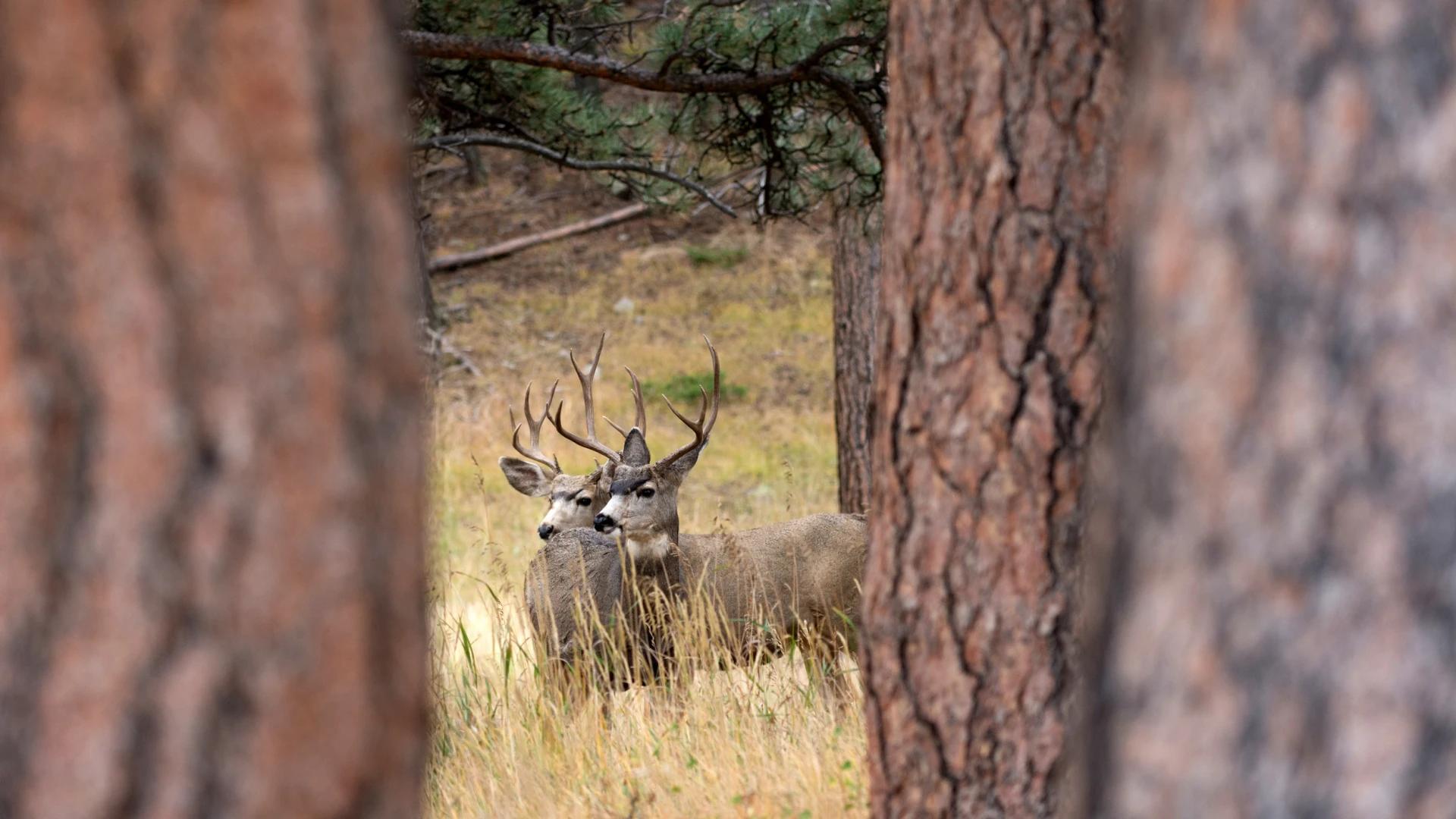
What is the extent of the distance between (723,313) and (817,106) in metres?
13.6

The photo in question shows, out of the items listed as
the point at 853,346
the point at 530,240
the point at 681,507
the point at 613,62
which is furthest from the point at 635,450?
the point at 530,240

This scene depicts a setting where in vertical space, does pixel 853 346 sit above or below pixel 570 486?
above

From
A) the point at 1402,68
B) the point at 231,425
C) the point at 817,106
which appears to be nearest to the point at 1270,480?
the point at 1402,68

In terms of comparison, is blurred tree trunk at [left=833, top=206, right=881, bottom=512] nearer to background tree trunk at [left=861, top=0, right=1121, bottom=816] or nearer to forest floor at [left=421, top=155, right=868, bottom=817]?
forest floor at [left=421, top=155, right=868, bottom=817]

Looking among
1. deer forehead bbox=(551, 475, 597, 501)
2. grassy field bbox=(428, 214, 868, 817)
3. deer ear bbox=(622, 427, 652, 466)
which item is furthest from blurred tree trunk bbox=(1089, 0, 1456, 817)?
deer forehead bbox=(551, 475, 597, 501)

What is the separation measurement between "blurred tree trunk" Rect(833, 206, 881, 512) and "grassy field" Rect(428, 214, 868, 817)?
481 mm

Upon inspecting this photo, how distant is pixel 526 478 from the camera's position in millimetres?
7395

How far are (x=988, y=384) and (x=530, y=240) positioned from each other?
64.1 feet

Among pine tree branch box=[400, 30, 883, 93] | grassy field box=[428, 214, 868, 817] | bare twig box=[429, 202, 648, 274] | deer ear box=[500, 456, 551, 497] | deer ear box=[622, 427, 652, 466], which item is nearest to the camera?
grassy field box=[428, 214, 868, 817]

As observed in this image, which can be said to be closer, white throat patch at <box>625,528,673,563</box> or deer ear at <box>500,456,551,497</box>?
white throat patch at <box>625,528,673,563</box>

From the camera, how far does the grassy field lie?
394cm

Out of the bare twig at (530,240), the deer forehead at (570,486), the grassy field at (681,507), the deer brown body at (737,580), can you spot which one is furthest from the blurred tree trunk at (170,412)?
the bare twig at (530,240)

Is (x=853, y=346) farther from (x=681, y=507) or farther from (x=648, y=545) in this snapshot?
(x=681, y=507)

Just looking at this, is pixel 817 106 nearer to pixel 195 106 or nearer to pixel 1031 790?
pixel 1031 790
